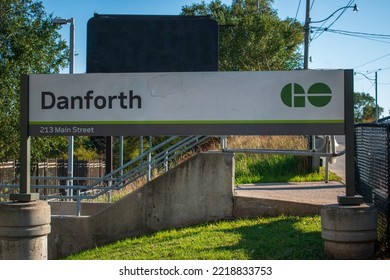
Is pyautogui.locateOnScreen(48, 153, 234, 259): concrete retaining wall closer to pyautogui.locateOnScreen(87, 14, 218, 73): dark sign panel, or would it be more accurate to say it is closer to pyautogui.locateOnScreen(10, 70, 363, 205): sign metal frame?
pyautogui.locateOnScreen(87, 14, 218, 73): dark sign panel

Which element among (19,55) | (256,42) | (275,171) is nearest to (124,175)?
(275,171)

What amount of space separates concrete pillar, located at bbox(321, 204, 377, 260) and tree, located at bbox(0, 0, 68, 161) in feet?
47.9

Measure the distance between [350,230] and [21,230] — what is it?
382 centimetres

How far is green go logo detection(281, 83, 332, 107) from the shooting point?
6.95 m

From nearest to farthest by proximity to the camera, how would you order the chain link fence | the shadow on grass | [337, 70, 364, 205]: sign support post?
1. [337, 70, 364, 205]: sign support post
2. the chain link fence
3. the shadow on grass

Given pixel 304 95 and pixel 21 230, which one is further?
pixel 21 230

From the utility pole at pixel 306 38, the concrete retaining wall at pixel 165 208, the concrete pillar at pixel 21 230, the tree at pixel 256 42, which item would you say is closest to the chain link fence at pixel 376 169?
the concrete retaining wall at pixel 165 208

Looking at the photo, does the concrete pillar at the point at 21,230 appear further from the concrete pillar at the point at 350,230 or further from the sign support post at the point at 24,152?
the concrete pillar at the point at 350,230

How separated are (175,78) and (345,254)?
283 centimetres

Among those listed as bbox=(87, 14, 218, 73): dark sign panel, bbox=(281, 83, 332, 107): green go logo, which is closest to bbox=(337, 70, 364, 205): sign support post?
bbox=(281, 83, 332, 107): green go logo

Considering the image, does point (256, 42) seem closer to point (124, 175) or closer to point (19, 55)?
point (19, 55)

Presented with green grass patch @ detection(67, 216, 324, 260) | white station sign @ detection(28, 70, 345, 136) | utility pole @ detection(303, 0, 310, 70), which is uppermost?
utility pole @ detection(303, 0, 310, 70)

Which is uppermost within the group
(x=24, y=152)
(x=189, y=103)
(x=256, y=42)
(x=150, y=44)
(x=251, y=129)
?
(x=256, y=42)

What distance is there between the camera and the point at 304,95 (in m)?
7.00
